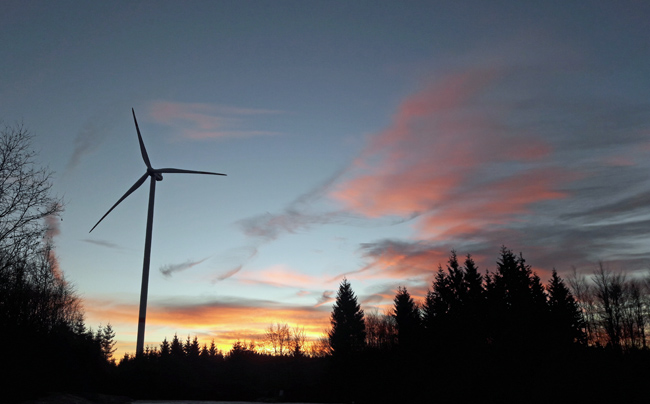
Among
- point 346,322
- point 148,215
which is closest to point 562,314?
point 346,322

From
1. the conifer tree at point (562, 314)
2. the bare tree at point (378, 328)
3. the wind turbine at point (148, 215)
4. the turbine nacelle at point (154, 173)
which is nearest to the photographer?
the wind turbine at point (148, 215)

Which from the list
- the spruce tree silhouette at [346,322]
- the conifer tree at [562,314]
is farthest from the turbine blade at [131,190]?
the conifer tree at [562,314]

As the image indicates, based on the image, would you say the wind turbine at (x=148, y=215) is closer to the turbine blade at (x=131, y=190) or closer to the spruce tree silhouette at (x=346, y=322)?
the turbine blade at (x=131, y=190)

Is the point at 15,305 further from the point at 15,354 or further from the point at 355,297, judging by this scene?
the point at 355,297

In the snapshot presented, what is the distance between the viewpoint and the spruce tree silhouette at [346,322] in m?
65.9

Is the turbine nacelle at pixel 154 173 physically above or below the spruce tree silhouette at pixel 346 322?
above

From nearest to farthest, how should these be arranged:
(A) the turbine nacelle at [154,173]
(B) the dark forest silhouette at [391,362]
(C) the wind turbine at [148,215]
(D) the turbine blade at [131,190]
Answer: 1. (B) the dark forest silhouette at [391,362]
2. (C) the wind turbine at [148,215]
3. (D) the turbine blade at [131,190]
4. (A) the turbine nacelle at [154,173]

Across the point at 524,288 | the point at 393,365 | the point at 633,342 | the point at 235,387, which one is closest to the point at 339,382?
the point at 393,365

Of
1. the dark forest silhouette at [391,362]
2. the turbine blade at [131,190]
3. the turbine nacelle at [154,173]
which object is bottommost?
the dark forest silhouette at [391,362]

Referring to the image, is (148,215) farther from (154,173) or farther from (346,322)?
(346,322)

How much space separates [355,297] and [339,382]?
32.3m

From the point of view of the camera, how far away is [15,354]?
1669cm

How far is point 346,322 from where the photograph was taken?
6731 cm

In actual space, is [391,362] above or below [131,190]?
below
